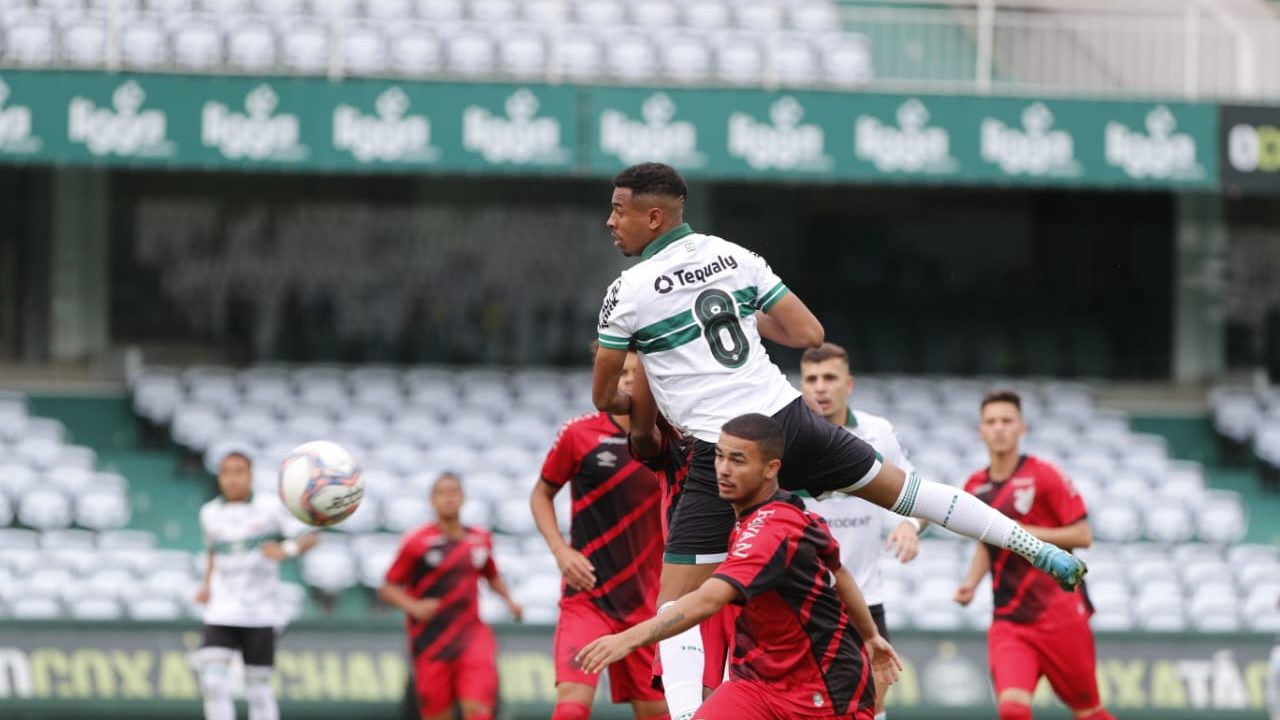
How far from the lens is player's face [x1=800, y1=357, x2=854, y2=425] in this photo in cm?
927

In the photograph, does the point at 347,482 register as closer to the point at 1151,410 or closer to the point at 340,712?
the point at 340,712

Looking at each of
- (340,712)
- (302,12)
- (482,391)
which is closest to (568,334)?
(482,391)

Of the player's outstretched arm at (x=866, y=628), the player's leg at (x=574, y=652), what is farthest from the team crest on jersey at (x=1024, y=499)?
the player's outstretched arm at (x=866, y=628)

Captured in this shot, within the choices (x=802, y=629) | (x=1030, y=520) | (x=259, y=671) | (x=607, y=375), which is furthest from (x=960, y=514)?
(x=259, y=671)

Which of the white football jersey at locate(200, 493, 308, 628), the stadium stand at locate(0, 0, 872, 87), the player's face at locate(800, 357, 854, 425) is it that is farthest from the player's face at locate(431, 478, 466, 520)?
the stadium stand at locate(0, 0, 872, 87)

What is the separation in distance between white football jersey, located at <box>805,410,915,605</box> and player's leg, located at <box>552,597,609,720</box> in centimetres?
121

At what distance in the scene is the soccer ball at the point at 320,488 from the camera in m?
9.36

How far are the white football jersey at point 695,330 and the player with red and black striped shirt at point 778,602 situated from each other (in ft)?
1.51

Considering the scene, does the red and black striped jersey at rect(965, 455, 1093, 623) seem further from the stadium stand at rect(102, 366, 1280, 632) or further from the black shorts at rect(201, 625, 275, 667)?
the black shorts at rect(201, 625, 275, 667)

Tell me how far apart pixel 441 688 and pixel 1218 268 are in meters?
15.0

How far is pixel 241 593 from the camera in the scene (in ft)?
40.3

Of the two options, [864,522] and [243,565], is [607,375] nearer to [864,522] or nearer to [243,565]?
[864,522]

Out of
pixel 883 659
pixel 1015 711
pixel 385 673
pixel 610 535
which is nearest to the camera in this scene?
pixel 883 659

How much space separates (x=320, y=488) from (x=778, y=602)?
119 inches
